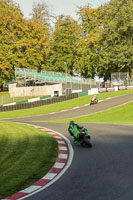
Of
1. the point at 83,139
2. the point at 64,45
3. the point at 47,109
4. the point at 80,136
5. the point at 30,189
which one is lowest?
the point at 47,109

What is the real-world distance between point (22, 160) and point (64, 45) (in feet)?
172

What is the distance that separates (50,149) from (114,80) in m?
39.9

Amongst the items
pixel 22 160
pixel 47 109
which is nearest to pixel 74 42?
pixel 47 109

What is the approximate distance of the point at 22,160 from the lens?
892 centimetres

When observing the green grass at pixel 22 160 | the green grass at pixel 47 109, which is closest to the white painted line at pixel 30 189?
the green grass at pixel 22 160

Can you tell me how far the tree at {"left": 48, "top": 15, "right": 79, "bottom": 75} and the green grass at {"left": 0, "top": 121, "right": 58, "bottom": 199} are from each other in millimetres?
47867

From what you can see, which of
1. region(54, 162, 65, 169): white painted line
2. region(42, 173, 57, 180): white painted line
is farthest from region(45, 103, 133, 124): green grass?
region(42, 173, 57, 180): white painted line

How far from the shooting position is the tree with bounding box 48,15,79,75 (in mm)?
59875

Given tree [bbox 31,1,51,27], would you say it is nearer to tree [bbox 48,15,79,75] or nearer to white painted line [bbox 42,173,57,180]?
tree [bbox 48,15,79,75]

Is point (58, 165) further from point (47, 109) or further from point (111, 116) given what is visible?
point (47, 109)

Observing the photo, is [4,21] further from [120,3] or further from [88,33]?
[120,3]

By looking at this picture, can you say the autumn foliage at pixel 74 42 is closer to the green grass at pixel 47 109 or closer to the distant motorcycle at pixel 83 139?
the green grass at pixel 47 109

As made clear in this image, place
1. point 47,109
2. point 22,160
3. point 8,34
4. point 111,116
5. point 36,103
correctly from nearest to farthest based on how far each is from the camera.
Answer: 1. point 22,160
2. point 111,116
3. point 47,109
4. point 36,103
5. point 8,34

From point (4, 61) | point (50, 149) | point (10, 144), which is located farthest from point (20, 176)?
point (4, 61)
